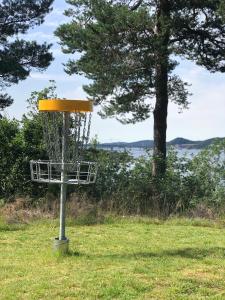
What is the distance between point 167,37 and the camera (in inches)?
612

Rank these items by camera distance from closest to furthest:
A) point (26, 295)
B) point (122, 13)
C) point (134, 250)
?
1. point (26, 295)
2. point (134, 250)
3. point (122, 13)

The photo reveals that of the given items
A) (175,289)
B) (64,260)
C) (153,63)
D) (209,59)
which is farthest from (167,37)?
(175,289)

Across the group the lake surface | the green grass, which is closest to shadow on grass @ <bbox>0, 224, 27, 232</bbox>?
the green grass

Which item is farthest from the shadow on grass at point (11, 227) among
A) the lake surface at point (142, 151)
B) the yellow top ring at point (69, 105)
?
the lake surface at point (142, 151)

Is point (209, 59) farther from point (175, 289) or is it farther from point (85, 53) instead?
point (175, 289)

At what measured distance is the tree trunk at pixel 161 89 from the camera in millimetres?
13797

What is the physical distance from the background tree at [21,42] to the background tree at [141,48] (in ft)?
12.8

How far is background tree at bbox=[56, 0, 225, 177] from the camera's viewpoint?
15328mm

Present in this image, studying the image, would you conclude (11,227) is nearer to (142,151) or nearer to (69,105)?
(69,105)

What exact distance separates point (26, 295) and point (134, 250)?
8.14ft

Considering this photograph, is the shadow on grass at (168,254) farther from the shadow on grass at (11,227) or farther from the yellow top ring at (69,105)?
the shadow on grass at (11,227)

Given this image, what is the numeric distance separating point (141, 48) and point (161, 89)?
75.4 inches

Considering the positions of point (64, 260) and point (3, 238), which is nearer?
point (64, 260)

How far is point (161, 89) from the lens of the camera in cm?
1711
